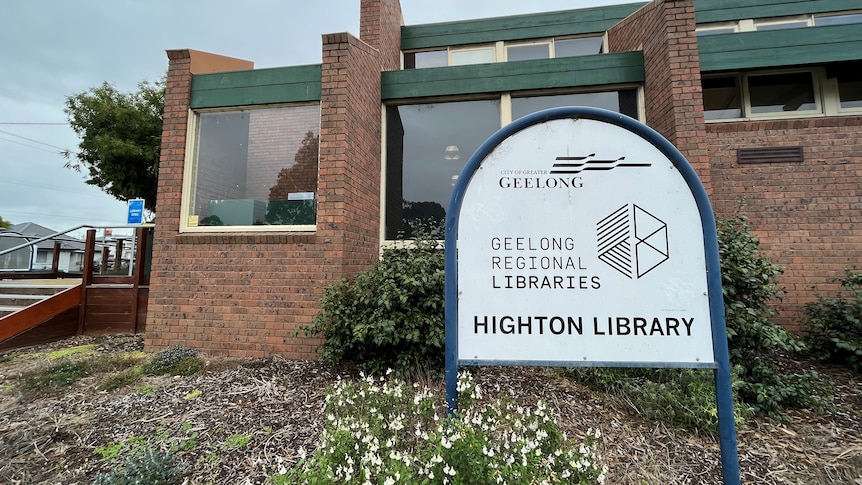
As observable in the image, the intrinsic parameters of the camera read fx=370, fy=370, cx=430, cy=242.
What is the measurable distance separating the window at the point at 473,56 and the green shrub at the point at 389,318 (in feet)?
20.4

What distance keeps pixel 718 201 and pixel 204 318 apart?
7.13 meters

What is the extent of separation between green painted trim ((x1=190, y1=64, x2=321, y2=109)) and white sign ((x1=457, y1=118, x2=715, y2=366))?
405cm

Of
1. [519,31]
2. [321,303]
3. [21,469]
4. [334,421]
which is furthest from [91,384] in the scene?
[519,31]

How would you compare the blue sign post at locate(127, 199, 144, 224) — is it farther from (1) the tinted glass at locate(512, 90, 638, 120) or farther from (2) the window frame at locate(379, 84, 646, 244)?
(1) the tinted glass at locate(512, 90, 638, 120)

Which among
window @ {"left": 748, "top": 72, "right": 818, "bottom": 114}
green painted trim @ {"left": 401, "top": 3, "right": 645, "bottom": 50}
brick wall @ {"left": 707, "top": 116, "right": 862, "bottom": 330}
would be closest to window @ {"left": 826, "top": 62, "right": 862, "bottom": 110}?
window @ {"left": 748, "top": 72, "right": 818, "bottom": 114}

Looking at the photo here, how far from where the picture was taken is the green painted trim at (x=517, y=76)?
Result: 5559 mm

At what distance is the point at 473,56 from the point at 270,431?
8.50 meters

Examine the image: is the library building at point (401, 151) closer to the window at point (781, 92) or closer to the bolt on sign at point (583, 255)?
the window at point (781, 92)

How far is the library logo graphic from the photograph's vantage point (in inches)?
79.9

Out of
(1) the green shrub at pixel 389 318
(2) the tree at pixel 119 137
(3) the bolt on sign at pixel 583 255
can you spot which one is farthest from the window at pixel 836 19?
(2) the tree at pixel 119 137

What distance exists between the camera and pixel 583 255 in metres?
2.07

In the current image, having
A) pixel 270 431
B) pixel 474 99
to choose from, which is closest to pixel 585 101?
pixel 474 99

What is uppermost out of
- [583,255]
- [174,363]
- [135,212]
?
[135,212]

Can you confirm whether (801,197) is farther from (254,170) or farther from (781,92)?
(254,170)
